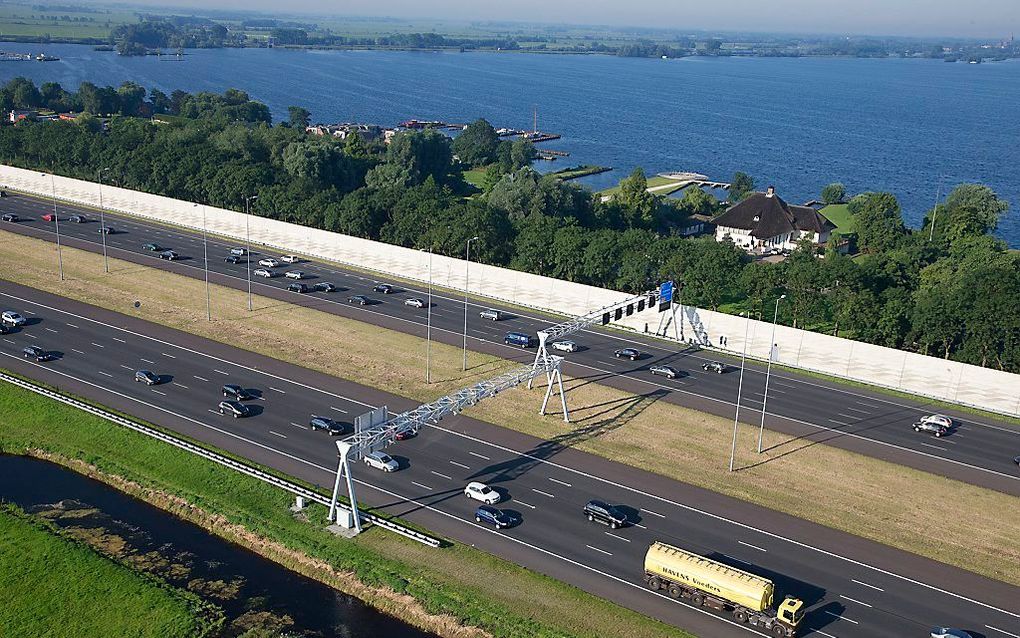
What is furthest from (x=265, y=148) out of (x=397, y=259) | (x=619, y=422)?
(x=619, y=422)

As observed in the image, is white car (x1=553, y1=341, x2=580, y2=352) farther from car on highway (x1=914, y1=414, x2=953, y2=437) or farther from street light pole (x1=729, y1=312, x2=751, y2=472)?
car on highway (x1=914, y1=414, x2=953, y2=437)

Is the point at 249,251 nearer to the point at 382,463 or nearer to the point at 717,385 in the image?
the point at 382,463

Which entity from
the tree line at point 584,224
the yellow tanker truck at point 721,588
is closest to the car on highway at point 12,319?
the tree line at point 584,224

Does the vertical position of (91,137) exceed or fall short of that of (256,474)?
it exceeds it

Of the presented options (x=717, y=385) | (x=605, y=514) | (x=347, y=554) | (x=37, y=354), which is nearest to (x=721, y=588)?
(x=605, y=514)

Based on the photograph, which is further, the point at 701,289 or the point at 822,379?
the point at 701,289

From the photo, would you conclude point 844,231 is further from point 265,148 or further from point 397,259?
point 265,148
